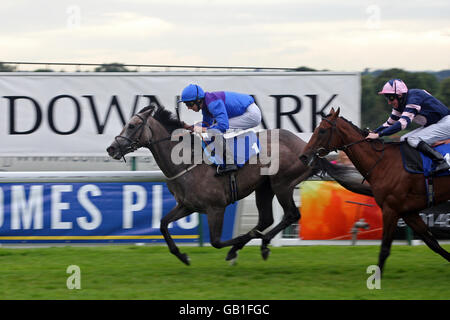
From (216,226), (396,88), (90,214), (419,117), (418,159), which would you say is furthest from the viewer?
(90,214)

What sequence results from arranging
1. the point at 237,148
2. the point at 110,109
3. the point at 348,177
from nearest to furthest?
1. the point at 237,148
2. the point at 348,177
3. the point at 110,109

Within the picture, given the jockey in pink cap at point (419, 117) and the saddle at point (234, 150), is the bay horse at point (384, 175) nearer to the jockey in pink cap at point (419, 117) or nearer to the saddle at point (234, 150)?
the jockey in pink cap at point (419, 117)

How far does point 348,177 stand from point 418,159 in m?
1.09

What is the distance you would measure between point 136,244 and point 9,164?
12.5 ft

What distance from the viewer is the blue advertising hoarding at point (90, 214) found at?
919 centimetres

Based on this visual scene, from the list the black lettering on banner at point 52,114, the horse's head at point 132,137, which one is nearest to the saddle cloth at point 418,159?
the horse's head at point 132,137

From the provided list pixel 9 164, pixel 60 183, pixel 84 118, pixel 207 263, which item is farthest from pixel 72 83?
pixel 207 263

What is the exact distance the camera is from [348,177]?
7934 mm

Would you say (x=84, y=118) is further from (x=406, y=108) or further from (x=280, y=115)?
(x=406, y=108)

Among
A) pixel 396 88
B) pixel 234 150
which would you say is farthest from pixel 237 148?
pixel 396 88

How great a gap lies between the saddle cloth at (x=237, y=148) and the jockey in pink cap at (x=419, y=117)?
1318mm

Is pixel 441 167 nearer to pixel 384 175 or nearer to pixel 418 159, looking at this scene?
pixel 418 159

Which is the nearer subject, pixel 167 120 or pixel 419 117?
pixel 419 117

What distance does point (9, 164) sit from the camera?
1199 cm
